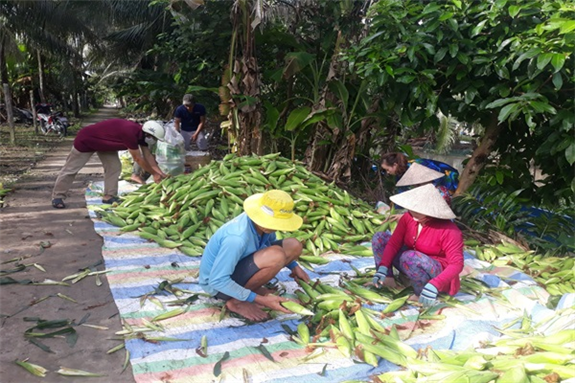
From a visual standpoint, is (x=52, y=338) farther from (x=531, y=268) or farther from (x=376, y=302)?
(x=531, y=268)

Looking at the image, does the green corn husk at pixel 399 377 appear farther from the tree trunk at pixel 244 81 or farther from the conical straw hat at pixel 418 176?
the tree trunk at pixel 244 81

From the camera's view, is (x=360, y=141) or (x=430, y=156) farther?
(x=430, y=156)

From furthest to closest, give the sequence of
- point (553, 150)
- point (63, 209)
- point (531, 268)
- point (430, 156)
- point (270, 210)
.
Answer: point (430, 156) < point (63, 209) < point (553, 150) < point (531, 268) < point (270, 210)

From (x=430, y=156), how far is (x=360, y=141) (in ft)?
33.2

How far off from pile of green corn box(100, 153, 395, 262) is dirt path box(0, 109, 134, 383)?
51cm

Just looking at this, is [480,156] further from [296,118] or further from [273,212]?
[273,212]

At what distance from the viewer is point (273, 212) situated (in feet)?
7.33

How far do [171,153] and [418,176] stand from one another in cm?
317

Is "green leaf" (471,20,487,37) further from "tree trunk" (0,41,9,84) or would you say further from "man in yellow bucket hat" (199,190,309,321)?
"tree trunk" (0,41,9,84)

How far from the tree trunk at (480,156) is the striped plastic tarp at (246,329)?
1.57 metres

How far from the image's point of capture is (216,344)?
228cm

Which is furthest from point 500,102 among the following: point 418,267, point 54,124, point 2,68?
point 54,124

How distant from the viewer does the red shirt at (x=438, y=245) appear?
8.42 feet

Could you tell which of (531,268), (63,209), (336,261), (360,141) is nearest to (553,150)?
(531,268)
